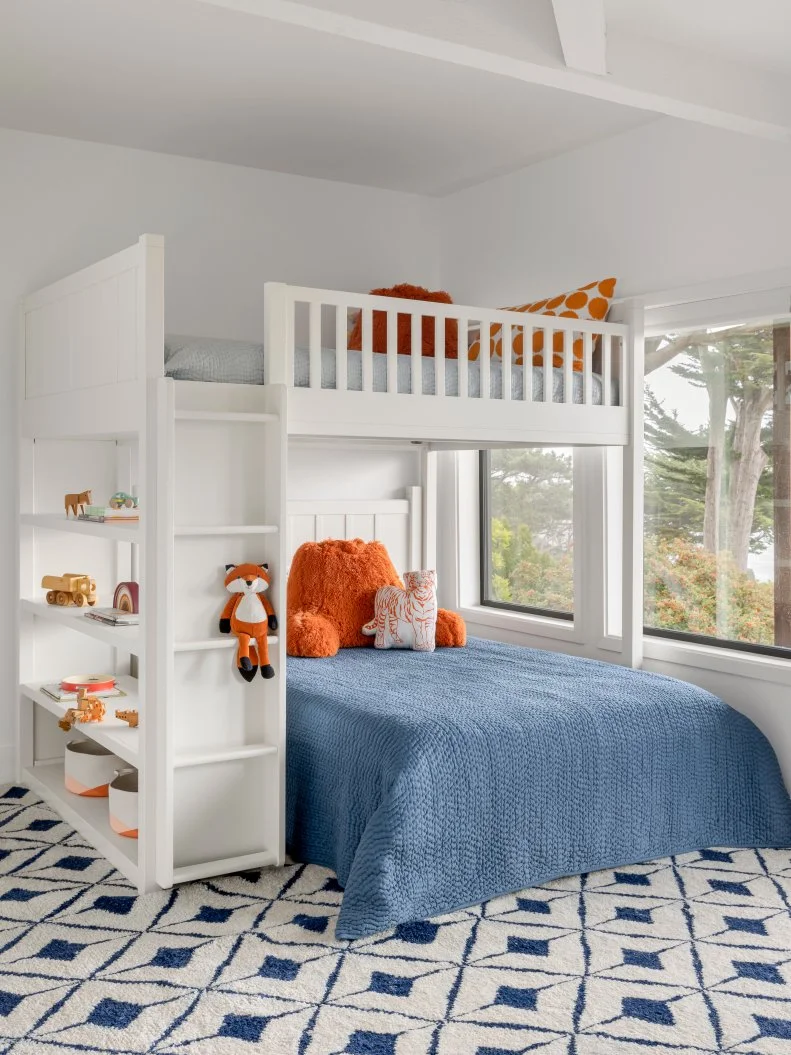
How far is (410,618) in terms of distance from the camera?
12.3ft

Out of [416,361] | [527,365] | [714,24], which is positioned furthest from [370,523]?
[714,24]

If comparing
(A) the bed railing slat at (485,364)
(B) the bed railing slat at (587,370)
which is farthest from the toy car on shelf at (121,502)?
(B) the bed railing slat at (587,370)

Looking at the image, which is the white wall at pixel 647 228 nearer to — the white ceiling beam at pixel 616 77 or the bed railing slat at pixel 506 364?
the white ceiling beam at pixel 616 77

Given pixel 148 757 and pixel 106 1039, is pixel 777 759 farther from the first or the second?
pixel 106 1039

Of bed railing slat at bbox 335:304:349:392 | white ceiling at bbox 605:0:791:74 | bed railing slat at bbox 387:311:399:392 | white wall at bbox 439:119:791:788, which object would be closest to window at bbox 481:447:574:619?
white wall at bbox 439:119:791:788

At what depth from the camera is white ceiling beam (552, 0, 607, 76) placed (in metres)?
2.05

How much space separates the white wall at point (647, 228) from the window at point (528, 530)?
0.53 ft

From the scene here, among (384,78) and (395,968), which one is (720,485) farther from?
(395,968)

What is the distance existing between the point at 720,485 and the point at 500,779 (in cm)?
138

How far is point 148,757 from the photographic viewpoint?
271 cm

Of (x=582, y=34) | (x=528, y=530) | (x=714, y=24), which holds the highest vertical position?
(x=714, y=24)

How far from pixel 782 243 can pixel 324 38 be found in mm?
1497

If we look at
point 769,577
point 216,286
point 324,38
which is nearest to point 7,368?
point 216,286

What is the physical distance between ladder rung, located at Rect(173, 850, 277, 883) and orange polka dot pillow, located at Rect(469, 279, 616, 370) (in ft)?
5.94
